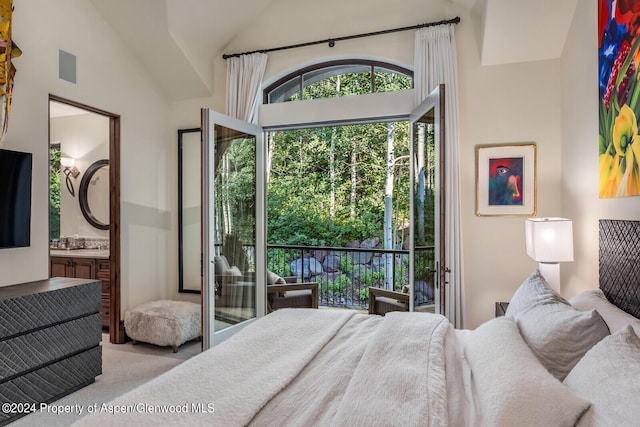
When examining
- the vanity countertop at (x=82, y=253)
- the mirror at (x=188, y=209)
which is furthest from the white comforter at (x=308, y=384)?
the vanity countertop at (x=82, y=253)

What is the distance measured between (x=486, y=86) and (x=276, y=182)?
492 centimetres

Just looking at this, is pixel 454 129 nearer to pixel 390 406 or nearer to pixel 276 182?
pixel 390 406

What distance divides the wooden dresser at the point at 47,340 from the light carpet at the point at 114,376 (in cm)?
8

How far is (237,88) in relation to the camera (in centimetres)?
394

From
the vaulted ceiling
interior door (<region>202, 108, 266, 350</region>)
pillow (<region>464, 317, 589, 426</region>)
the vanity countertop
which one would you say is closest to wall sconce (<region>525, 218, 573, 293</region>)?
pillow (<region>464, 317, 589, 426</region>)

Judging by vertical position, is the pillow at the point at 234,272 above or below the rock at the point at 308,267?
above

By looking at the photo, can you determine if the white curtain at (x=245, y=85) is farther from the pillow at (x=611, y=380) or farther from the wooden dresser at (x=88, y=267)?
the pillow at (x=611, y=380)

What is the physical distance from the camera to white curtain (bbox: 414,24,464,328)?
3.15 metres

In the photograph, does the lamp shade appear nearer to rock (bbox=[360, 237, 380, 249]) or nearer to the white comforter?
the white comforter

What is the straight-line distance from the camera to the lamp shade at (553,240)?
7.81ft

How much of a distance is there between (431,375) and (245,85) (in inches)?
135

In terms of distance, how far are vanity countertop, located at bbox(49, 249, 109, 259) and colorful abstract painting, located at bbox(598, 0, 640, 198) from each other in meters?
4.44

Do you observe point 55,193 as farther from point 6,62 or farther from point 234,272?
point 234,272

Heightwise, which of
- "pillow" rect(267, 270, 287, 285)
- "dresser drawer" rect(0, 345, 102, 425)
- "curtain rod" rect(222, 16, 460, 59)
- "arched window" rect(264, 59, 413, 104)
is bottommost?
"dresser drawer" rect(0, 345, 102, 425)
